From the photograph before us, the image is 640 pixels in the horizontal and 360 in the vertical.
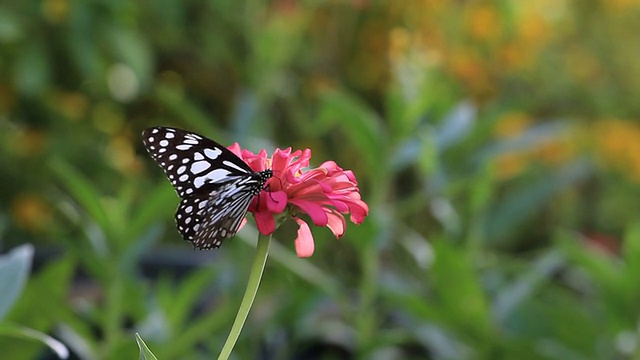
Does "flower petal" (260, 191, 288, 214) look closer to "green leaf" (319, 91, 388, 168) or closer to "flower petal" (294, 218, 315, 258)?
"flower petal" (294, 218, 315, 258)

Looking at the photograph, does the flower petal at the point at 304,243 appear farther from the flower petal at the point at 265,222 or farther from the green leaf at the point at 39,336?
the green leaf at the point at 39,336

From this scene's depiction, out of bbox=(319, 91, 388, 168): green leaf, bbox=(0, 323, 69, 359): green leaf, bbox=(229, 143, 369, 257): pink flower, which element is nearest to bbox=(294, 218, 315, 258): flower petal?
bbox=(229, 143, 369, 257): pink flower

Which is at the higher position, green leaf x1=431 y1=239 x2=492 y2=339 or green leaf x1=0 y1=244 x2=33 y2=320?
green leaf x1=431 y1=239 x2=492 y2=339

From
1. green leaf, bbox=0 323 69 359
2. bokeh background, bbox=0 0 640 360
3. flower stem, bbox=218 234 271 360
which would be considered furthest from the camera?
bokeh background, bbox=0 0 640 360

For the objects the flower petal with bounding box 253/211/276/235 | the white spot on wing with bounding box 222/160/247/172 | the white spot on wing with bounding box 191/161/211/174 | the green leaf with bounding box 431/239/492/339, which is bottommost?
the flower petal with bounding box 253/211/276/235

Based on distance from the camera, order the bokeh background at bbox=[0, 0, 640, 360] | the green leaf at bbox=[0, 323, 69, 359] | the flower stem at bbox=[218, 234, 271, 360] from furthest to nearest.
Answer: the bokeh background at bbox=[0, 0, 640, 360]
the green leaf at bbox=[0, 323, 69, 359]
the flower stem at bbox=[218, 234, 271, 360]

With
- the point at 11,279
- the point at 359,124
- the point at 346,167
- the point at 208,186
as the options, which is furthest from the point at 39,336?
the point at 346,167

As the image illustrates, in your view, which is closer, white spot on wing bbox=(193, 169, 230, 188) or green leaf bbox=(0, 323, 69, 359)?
white spot on wing bbox=(193, 169, 230, 188)
